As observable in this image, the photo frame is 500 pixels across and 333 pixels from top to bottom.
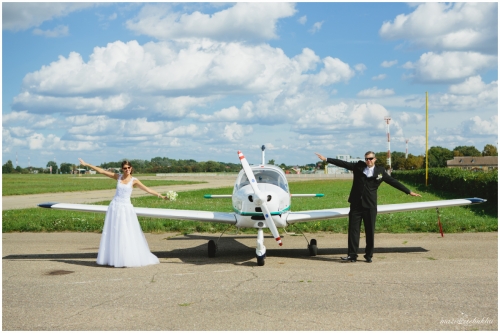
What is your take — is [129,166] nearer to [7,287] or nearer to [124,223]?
[124,223]

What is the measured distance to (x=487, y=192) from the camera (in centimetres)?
2402

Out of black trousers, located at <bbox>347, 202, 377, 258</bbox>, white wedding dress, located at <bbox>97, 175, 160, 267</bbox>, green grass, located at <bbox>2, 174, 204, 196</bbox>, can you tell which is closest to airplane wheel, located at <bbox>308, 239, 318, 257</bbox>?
black trousers, located at <bbox>347, 202, 377, 258</bbox>

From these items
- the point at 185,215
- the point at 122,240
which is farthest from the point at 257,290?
the point at 185,215

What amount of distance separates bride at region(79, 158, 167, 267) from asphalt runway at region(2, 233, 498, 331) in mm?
251

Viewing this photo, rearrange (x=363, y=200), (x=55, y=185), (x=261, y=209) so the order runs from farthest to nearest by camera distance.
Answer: (x=55, y=185) → (x=363, y=200) → (x=261, y=209)

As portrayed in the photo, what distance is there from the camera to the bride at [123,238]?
10.2m

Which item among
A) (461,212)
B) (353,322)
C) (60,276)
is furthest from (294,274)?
(461,212)

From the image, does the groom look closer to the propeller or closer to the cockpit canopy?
the propeller

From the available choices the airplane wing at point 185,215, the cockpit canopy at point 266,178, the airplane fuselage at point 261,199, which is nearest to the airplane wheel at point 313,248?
the airplane fuselage at point 261,199

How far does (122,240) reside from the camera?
1032 centimetres

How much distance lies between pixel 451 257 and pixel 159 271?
5530mm

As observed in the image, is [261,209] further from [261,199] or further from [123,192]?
[123,192]

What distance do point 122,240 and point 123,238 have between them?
0.06 metres

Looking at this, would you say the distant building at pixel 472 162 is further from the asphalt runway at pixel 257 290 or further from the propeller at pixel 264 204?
the propeller at pixel 264 204
